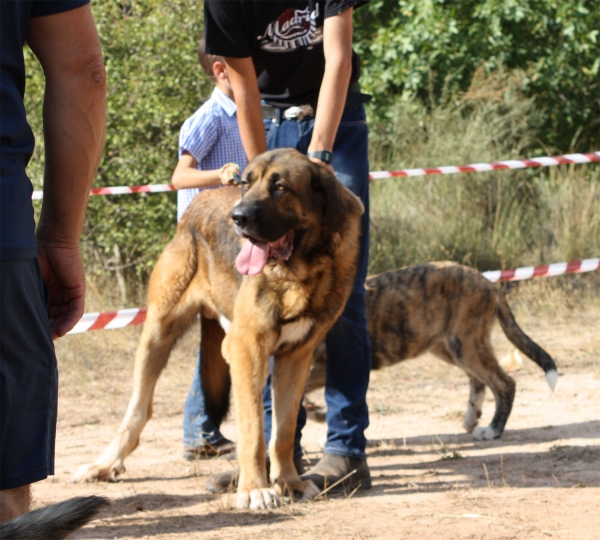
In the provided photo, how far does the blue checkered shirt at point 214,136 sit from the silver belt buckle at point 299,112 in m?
1.06

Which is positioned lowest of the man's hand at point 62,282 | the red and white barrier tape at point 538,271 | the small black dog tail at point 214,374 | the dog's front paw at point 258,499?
the dog's front paw at point 258,499

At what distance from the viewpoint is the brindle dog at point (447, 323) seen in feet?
18.8

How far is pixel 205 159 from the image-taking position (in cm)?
545

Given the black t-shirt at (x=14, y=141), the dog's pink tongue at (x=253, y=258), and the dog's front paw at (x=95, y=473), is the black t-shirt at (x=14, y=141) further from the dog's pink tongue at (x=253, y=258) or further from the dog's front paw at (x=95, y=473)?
the dog's front paw at (x=95, y=473)

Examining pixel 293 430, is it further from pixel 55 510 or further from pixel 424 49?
pixel 424 49

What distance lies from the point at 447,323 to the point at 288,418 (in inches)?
78.9

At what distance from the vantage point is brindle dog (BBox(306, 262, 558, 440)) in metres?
5.73

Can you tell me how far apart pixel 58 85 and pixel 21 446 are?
795mm

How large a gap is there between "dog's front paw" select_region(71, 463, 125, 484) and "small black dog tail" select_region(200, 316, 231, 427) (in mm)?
626

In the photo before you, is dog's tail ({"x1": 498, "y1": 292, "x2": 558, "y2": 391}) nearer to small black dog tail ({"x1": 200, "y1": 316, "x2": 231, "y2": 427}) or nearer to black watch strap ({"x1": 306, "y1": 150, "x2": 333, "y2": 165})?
small black dog tail ({"x1": 200, "y1": 316, "x2": 231, "y2": 427})

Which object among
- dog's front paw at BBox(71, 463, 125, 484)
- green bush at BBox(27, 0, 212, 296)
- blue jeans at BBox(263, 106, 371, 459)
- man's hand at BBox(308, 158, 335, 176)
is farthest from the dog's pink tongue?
green bush at BBox(27, 0, 212, 296)

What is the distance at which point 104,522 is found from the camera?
3.87 m

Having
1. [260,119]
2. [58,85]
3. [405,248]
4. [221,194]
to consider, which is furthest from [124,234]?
[58,85]

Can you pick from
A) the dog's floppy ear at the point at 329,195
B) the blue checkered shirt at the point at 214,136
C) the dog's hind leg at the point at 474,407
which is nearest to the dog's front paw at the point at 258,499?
the dog's floppy ear at the point at 329,195
